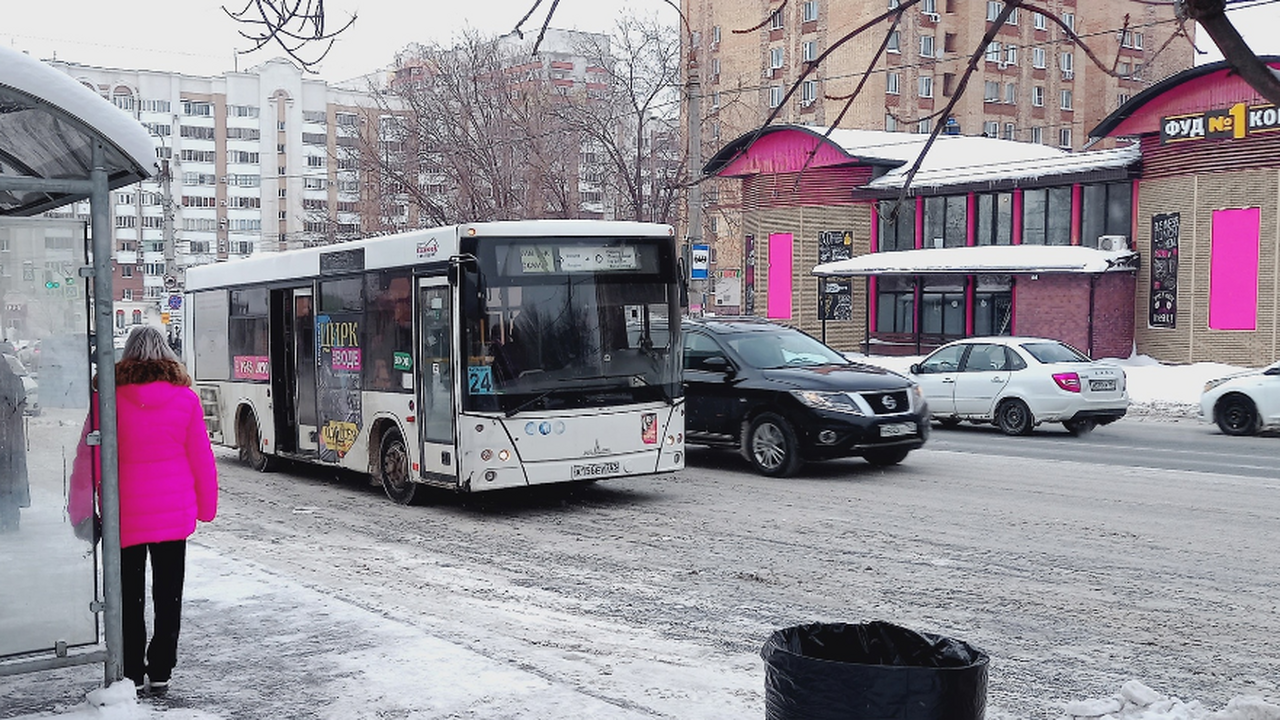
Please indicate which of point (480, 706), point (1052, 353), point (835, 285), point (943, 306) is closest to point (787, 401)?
point (1052, 353)

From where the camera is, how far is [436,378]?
11695 millimetres

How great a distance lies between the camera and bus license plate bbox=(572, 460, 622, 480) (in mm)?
11556

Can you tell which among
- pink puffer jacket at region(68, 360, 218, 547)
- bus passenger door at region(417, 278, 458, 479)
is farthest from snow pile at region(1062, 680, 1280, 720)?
bus passenger door at region(417, 278, 458, 479)

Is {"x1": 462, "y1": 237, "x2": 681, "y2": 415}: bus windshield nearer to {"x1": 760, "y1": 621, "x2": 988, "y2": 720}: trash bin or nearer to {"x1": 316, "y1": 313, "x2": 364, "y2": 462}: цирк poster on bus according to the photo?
{"x1": 316, "y1": 313, "x2": 364, "y2": 462}: цирк poster on bus

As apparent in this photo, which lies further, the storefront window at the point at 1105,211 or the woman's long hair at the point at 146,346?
the storefront window at the point at 1105,211

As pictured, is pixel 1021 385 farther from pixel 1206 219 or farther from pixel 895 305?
pixel 895 305

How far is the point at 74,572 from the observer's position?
575 centimetres

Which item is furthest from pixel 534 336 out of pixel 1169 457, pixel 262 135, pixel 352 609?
pixel 262 135

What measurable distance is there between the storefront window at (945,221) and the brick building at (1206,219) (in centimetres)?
640

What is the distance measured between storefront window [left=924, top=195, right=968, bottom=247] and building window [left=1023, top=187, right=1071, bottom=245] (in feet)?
7.60

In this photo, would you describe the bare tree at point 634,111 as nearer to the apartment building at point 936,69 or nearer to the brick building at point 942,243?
the brick building at point 942,243

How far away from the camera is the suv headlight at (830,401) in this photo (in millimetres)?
13703

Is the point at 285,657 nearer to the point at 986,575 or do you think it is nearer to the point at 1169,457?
the point at 986,575

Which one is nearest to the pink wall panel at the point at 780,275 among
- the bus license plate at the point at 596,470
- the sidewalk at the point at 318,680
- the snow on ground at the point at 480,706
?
the bus license plate at the point at 596,470
